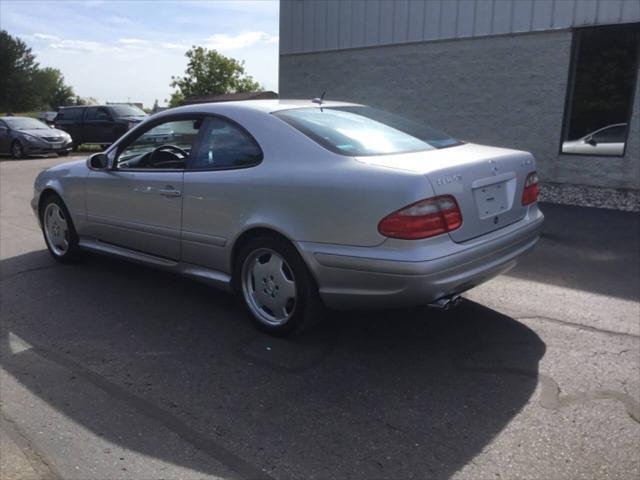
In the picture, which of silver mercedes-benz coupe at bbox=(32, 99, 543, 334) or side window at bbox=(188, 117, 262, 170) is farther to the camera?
side window at bbox=(188, 117, 262, 170)

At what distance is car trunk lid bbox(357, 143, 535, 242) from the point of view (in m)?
3.38

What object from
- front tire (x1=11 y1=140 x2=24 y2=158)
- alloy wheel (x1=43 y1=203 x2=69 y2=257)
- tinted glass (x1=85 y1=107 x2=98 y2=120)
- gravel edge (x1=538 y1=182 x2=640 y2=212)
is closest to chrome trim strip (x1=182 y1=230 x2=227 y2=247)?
alloy wheel (x1=43 y1=203 x2=69 y2=257)

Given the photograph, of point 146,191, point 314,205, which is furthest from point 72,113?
point 314,205

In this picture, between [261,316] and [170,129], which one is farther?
[170,129]

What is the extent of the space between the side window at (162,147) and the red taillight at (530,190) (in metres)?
2.43

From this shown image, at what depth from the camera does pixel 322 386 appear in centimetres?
332

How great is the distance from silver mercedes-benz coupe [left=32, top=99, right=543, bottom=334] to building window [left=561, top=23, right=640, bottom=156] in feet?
20.7

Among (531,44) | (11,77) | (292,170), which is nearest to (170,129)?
(292,170)

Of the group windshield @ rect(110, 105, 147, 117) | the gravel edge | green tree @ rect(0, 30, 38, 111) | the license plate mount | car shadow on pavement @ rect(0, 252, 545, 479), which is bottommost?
car shadow on pavement @ rect(0, 252, 545, 479)

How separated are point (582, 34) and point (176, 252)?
803 cm

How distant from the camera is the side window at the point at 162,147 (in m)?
4.55

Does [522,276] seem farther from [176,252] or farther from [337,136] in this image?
[176,252]

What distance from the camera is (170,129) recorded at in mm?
4809

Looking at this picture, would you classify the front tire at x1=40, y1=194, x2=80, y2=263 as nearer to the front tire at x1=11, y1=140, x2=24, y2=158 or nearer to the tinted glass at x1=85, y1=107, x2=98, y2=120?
the front tire at x1=11, y1=140, x2=24, y2=158
